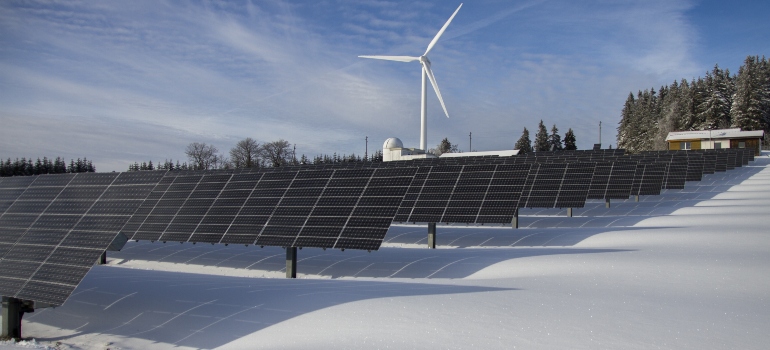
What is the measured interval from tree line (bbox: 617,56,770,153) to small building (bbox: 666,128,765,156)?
16.0 meters

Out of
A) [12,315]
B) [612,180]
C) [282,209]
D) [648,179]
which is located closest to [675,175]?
[648,179]

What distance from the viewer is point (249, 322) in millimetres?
12438

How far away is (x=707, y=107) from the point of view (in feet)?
406

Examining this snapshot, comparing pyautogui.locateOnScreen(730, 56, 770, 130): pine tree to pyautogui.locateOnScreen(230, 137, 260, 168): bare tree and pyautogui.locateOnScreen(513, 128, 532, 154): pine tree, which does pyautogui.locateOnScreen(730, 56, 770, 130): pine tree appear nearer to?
pyautogui.locateOnScreen(513, 128, 532, 154): pine tree

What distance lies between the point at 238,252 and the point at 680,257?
60.4 feet

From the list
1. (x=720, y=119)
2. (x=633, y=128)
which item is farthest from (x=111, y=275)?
(x=633, y=128)

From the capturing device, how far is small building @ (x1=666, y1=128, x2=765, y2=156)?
97688mm

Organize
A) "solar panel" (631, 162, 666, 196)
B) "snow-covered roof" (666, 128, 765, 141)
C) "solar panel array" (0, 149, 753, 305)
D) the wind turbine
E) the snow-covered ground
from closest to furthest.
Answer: the snow-covered ground < "solar panel array" (0, 149, 753, 305) < "solar panel" (631, 162, 666, 196) < the wind turbine < "snow-covered roof" (666, 128, 765, 141)

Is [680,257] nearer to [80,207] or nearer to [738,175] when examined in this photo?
[80,207]

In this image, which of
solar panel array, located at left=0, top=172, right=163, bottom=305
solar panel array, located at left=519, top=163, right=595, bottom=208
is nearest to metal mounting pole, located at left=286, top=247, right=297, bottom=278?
solar panel array, located at left=0, top=172, right=163, bottom=305

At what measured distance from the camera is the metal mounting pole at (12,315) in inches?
512

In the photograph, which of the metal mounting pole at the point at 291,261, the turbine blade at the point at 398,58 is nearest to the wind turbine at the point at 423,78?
the turbine blade at the point at 398,58

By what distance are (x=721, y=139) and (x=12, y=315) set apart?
114 m

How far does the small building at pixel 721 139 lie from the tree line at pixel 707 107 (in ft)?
52.4
